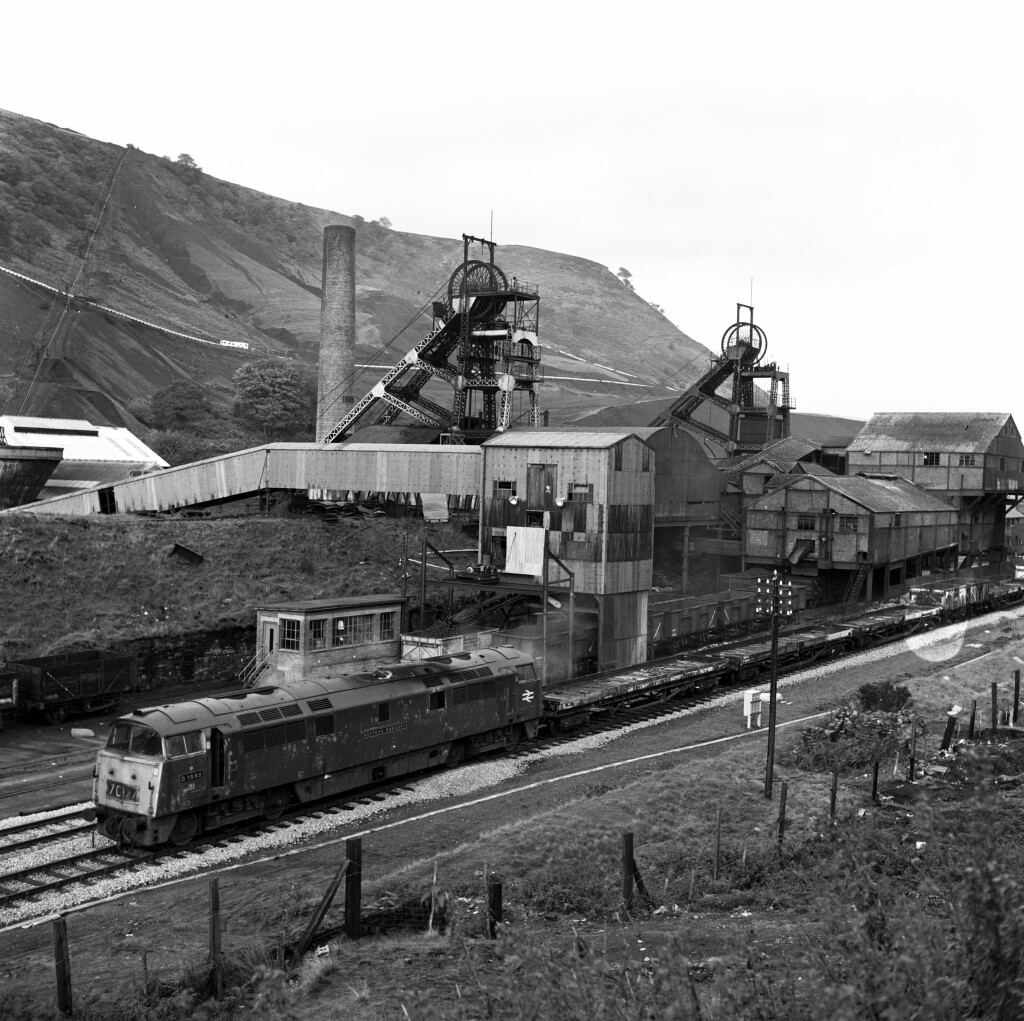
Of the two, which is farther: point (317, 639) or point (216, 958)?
point (317, 639)

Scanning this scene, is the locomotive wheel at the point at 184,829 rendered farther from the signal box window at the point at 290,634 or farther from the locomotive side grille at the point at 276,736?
the signal box window at the point at 290,634

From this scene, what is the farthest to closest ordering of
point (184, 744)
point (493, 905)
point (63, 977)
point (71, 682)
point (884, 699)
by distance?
point (71, 682) < point (884, 699) < point (184, 744) < point (493, 905) < point (63, 977)

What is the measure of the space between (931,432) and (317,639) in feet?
196

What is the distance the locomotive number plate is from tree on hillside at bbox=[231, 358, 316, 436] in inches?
2816

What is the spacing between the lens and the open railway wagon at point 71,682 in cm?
3231

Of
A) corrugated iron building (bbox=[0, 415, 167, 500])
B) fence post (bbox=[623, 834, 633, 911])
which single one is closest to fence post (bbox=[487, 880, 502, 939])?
fence post (bbox=[623, 834, 633, 911])

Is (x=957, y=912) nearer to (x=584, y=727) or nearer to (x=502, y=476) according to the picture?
(x=584, y=727)

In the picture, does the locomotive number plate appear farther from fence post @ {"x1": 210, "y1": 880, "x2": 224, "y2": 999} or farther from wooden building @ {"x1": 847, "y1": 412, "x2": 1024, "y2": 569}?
wooden building @ {"x1": 847, "y1": 412, "x2": 1024, "y2": 569}

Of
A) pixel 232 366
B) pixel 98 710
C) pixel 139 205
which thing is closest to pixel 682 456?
pixel 98 710

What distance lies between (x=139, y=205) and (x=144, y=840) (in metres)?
169

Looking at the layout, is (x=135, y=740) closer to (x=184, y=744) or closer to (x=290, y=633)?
(x=184, y=744)

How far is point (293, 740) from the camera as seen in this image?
2364cm

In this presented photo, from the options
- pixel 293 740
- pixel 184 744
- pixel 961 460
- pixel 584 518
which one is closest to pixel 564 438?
pixel 584 518

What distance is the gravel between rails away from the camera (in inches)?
745
